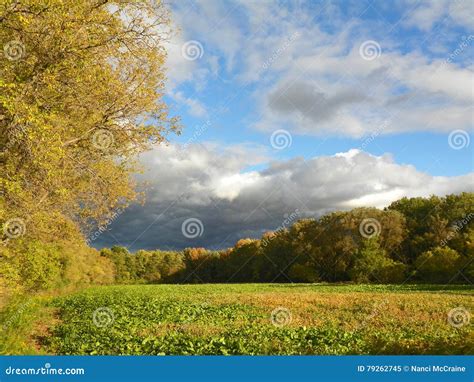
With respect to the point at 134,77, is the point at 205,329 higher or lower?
lower

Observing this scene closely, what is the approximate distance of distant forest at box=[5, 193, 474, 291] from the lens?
6147cm

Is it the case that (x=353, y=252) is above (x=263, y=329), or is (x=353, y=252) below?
above

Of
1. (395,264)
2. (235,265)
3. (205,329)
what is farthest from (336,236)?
(205,329)

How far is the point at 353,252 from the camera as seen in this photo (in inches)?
3110

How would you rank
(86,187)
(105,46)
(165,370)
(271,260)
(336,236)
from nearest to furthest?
(165,370)
(105,46)
(86,187)
(336,236)
(271,260)

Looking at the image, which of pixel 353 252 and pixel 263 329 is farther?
pixel 353 252

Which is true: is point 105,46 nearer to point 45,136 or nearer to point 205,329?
point 45,136

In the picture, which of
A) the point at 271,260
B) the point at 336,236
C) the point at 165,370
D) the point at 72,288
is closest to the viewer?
the point at 165,370

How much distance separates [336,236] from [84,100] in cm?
7441

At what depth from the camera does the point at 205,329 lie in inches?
749

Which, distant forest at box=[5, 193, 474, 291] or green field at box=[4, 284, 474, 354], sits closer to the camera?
green field at box=[4, 284, 474, 354]

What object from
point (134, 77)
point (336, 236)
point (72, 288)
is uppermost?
point (134, 77)

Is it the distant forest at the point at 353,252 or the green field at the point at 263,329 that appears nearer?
the green field at the point at 263,329

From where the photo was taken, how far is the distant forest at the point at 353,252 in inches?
2420
